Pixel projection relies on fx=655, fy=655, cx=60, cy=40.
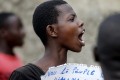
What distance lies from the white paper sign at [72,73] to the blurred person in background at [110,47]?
1523mm

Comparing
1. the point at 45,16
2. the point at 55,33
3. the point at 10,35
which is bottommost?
the point at 10,35

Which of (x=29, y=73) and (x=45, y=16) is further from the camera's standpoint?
(x=45, y=16)

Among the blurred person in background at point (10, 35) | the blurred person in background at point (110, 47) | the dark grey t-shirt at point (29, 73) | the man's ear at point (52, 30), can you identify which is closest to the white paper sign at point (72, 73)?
the dark grey t-shirt at point (29, 73)

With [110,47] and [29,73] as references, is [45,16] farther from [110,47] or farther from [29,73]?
[110,47]

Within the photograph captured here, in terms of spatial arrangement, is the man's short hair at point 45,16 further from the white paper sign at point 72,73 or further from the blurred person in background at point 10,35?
the blurred person in background at point 10,35

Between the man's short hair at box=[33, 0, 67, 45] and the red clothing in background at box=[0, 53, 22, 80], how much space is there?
6.75 ft

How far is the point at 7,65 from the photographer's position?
261 inches

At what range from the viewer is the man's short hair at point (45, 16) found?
14.1 feet

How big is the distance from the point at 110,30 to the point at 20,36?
4572 millimetres

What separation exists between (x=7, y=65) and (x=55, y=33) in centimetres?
243

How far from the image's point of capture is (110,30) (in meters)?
2.55

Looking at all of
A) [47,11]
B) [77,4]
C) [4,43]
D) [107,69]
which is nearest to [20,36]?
[4,43]

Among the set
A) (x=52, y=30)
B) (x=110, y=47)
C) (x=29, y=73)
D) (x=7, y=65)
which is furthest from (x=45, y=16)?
(x=7, y=65)

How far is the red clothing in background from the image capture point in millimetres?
6389
